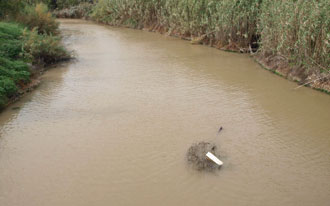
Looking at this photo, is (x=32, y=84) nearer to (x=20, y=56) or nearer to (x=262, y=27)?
(x=20, y=56)

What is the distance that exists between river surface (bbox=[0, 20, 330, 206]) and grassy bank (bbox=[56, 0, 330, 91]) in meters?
0.69

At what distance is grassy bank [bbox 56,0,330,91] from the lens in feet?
28.7

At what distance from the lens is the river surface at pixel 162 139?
198 inches

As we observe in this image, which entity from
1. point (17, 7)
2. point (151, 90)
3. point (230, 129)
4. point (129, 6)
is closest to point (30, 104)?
point (151, 90)

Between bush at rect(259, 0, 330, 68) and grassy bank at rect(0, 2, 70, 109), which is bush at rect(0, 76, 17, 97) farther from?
bush at rect(259, 0, 330, 68)

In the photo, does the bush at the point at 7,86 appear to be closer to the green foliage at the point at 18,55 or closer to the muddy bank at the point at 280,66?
the green foliage at the point at 18,55

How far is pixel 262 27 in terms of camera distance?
1165 cm

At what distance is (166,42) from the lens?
17016 millimetres

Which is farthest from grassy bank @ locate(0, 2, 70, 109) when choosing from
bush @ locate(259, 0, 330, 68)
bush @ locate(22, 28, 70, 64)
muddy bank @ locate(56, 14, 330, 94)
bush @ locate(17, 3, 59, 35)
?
bush @ locate(259, 0, 330, 68)

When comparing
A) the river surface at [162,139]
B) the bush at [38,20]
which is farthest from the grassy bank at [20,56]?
the bush at [38,20]

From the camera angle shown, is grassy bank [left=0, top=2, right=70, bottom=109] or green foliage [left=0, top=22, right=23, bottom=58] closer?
grassy bank [left=0, top=2, right=70, bottom=109]

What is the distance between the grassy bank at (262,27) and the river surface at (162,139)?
69cm

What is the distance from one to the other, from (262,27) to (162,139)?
23.4 feet

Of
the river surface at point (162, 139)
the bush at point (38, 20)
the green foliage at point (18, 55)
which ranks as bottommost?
the river surface at point (162, 139)
